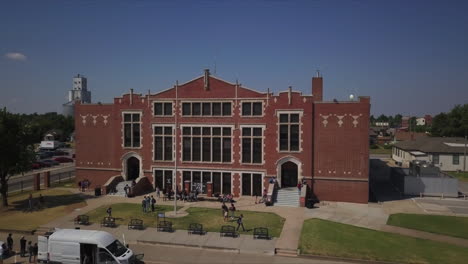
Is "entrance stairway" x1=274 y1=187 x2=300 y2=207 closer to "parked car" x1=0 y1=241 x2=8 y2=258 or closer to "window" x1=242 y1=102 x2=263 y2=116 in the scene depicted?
"window" x1=242 y1=102 x2=263 y2=116

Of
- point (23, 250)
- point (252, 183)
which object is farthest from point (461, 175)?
point (23, 250)

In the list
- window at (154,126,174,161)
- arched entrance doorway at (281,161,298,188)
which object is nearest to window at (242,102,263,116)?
arched entrance doorway at (281,161,298,188)

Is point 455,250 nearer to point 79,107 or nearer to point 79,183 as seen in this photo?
point 79,183

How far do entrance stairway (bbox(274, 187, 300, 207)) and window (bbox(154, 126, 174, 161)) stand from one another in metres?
14.1

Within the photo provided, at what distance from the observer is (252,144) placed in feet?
135

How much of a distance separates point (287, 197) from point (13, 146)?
90.6ft

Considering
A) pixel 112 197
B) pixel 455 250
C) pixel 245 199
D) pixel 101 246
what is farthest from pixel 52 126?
pixel 455 250

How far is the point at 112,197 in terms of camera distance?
40906 mm

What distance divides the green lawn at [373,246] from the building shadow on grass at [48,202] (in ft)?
82.7

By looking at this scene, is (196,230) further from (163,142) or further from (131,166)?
(131,166)

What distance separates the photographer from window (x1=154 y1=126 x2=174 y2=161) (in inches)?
1714

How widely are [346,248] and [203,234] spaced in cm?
1066

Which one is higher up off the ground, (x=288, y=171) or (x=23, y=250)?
(x=288, y=171)

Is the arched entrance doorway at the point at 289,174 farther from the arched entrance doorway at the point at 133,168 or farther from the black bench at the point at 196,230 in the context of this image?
the arched entrance doorway at the point at 133,168
